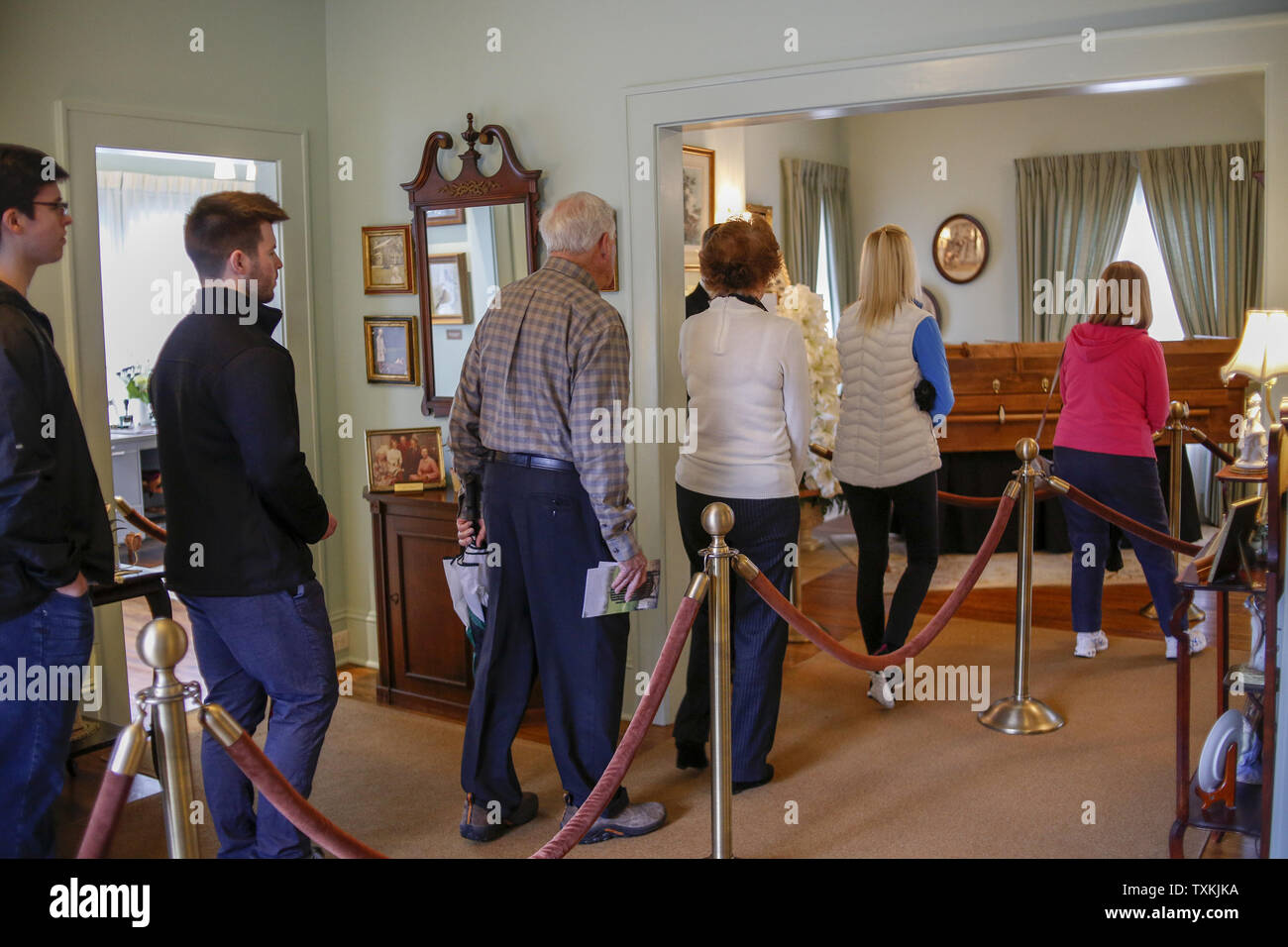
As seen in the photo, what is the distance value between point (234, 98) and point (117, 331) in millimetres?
4383

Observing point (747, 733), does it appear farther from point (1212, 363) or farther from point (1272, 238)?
point (1212, 363)

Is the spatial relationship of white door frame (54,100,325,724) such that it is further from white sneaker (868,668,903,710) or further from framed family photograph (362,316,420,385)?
white sneaker (868,668,903,710)

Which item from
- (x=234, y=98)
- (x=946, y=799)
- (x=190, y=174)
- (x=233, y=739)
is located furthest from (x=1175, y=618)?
(x=190, y=174)

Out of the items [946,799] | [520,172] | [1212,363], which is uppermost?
[520,172]

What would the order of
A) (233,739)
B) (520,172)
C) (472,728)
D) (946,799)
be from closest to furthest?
(233,739), (472,728), (946,799), (520,172)

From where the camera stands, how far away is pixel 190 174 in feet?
28.3

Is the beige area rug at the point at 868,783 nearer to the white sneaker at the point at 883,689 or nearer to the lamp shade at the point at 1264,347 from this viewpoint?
the white sneaker at the point at 883,689

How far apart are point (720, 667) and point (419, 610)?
224 cm

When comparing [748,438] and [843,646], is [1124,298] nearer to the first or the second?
[748,438]

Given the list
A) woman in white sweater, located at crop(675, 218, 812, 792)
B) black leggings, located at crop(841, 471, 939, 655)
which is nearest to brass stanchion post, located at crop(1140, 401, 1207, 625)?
black leggings, located at crop(841, 471, 939, 655)

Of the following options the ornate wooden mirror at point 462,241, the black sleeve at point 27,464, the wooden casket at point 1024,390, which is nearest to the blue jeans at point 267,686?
the black sleeve at point 27,464

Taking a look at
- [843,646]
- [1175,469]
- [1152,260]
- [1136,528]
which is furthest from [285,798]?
[1152,260]

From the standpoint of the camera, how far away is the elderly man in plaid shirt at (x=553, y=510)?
336cm

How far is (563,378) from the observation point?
3.37 m
